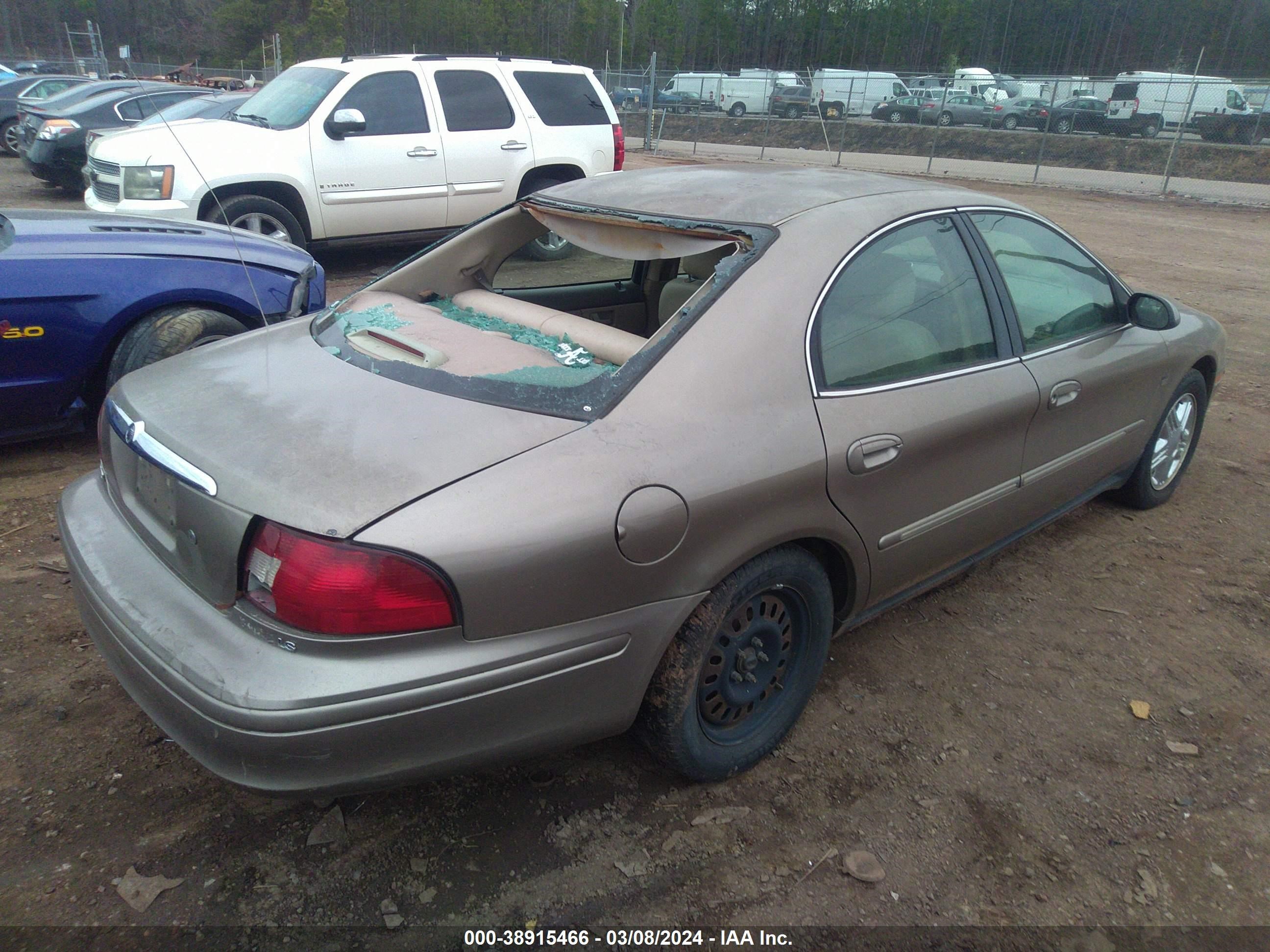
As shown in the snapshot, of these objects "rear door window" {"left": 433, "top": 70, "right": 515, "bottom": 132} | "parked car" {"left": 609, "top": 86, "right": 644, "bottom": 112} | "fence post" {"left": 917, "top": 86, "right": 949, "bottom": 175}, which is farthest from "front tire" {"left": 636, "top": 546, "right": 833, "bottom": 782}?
"parked car" {"left": 609, "top": 86, "right": 644, "bottom": 112}

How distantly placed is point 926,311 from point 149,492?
2365 mm

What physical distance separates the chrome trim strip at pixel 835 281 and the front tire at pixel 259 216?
584 centimetres

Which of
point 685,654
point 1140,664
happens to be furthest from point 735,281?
point 1140,664

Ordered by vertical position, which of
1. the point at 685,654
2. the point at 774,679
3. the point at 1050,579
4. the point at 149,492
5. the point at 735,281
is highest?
the point at 735,281

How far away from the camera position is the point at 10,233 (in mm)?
4152

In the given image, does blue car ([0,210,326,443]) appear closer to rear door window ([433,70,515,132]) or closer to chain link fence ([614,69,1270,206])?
rear door window ([433,70,515,132])

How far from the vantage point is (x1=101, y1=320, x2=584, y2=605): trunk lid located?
6.31 feet

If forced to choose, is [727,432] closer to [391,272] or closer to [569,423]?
[569,423]

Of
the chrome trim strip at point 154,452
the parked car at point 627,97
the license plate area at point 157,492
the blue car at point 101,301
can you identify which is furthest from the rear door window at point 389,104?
the parked car at point 627,97

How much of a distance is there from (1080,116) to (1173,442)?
29464 millimetres

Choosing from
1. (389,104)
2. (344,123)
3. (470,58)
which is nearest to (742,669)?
(344,123)

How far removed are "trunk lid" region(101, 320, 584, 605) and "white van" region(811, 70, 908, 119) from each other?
3294cm

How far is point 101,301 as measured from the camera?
4.05 metres

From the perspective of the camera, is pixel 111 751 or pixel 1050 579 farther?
pixel 1050 579
